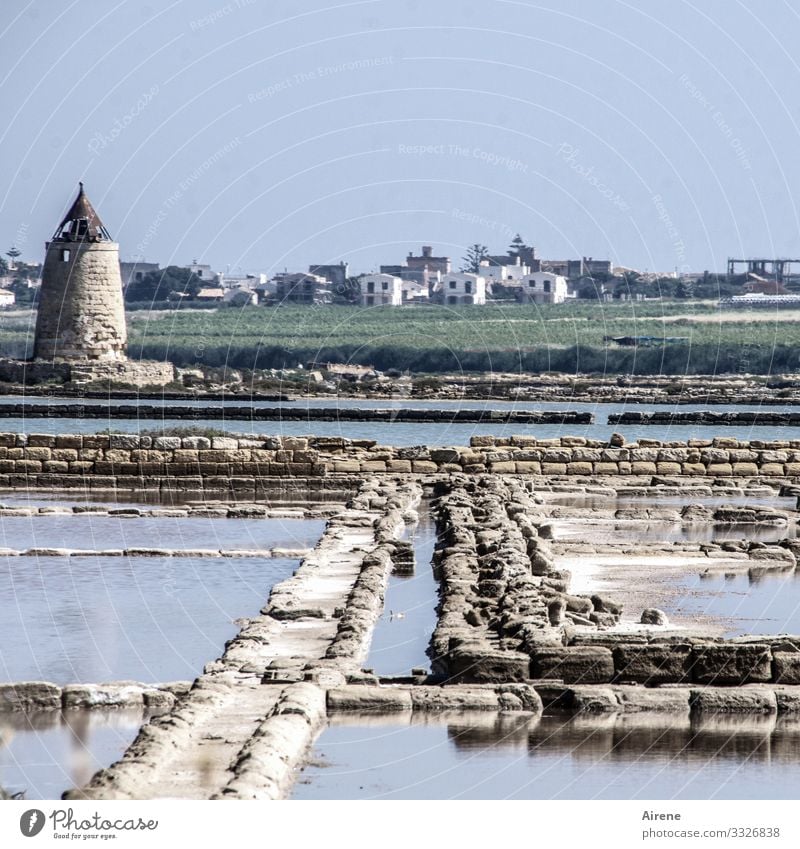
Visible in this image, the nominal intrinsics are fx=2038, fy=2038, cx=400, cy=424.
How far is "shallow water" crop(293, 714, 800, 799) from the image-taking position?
10.2 meters

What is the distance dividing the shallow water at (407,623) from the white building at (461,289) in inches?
2533

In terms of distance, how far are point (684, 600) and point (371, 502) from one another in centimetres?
796

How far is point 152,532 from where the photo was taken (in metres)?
22.2

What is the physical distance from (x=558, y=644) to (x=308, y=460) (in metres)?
17.0

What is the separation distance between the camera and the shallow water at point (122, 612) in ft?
43.9

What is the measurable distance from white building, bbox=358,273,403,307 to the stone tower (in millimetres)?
20463

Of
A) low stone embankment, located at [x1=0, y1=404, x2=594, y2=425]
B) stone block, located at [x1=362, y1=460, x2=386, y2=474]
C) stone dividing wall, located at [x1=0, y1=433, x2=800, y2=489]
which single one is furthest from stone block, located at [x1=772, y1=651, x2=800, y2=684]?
low stone embankment, located at [x1=0, y1=404, x2=594, y2=425]

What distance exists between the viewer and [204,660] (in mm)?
13633

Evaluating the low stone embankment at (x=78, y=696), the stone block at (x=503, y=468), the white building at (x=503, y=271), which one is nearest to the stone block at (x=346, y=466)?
the stone block at (x=503, y=468)

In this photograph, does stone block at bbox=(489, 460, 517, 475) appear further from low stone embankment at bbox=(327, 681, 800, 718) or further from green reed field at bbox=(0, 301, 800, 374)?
green reed field at bbox=(0, 301, 800, 374)

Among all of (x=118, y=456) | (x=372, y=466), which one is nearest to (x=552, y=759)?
(x=118, y=456)

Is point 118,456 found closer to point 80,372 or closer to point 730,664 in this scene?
point 730,664

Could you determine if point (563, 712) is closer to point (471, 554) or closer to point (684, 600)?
point (684, 600)
